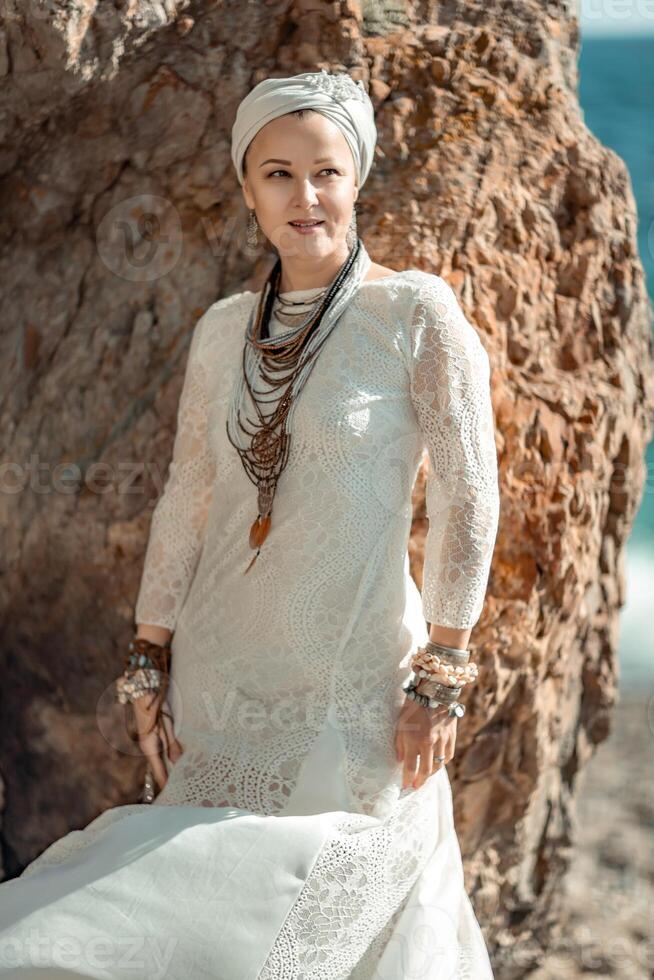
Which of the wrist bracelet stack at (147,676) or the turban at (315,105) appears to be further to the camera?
the wrist bracelet stack at (147,676)

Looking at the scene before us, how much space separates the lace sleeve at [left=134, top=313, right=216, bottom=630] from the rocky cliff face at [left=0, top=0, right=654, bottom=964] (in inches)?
20.8

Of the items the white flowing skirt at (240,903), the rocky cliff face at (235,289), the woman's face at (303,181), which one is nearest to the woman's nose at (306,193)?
the woman's face at (303,181)

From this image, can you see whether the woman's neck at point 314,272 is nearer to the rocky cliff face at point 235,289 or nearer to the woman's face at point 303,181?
the woman's face at point 303,181

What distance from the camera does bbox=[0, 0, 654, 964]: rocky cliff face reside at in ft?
9.70

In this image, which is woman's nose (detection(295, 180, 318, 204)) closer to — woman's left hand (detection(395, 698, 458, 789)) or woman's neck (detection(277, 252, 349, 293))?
woman's neck (detection(277, 252, 349, 293))

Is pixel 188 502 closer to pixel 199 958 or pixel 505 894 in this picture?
pixel 199 958

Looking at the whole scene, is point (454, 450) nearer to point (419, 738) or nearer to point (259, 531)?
point (259, 531)

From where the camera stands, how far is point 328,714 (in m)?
2.15

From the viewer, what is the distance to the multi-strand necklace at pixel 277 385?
7.27ft

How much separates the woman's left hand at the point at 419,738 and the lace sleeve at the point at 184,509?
1.99 ft

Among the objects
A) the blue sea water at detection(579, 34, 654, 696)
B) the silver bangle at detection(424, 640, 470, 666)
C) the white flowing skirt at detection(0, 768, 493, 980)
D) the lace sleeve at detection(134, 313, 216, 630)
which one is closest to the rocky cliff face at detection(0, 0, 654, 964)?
the lace sleeve at detection(134, 313, 216, 630)

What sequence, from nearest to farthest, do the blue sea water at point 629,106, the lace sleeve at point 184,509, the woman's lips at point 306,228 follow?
the woman's lips at point 306,228 < the lace sleeve at point 184,509 < the blue sea water at point 629,106

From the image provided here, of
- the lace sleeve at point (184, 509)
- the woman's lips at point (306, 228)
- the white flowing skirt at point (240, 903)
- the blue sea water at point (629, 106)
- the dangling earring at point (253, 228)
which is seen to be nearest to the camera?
the white flowing skirt at point (240, 903)

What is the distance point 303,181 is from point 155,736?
1.15m
